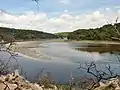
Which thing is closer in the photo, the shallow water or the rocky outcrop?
the rocky outcrop

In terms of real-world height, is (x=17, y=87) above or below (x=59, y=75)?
above

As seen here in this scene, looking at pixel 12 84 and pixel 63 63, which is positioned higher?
pixel 12 84

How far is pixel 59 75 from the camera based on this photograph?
87.1 feet

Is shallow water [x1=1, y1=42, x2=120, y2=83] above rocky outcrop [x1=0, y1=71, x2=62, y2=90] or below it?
below

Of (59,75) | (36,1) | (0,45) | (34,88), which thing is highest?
(36,1)

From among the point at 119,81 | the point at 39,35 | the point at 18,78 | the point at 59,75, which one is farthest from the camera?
the point at 39,35

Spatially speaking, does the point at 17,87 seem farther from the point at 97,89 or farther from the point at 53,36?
the point at 53,36

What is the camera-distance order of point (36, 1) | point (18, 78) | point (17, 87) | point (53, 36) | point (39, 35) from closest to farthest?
1. point (36, 1)
2. point (17, 87)
3. point (18, 78)
4. point (39, 35)
5. point (53, 36)

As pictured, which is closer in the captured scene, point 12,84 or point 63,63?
point 12,84

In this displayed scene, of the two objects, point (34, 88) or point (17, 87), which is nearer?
point (17, 87)

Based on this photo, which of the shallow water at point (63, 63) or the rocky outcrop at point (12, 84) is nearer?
the rocky outcrop at point (12, 84)

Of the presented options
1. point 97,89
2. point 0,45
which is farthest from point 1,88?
point 97,89

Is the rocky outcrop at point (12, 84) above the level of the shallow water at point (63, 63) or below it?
above

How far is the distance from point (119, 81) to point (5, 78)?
2303 mm
